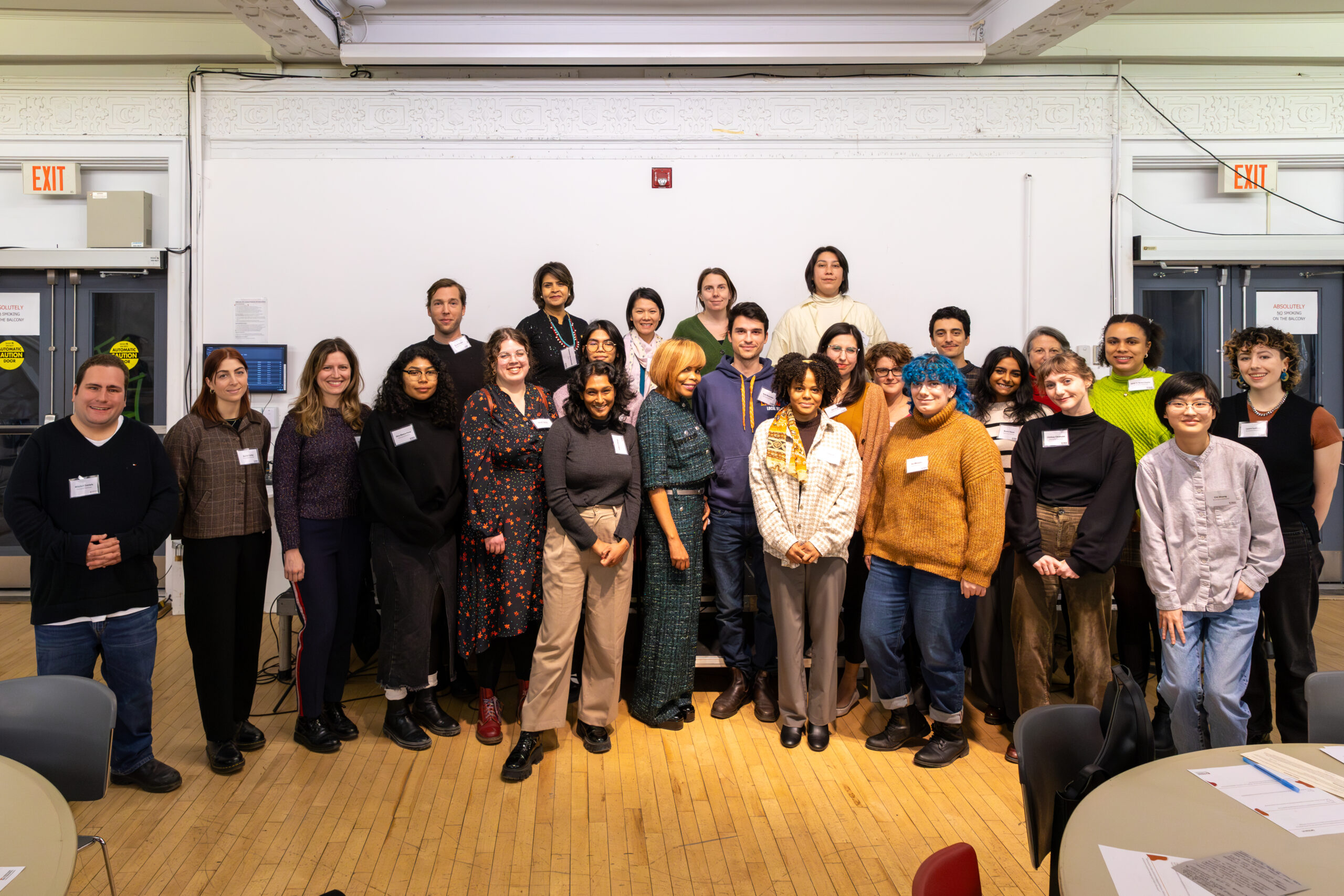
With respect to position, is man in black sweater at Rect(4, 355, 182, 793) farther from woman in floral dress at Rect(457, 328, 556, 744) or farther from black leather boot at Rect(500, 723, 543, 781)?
black leather boot at Rect(500, 723, 543, 781)

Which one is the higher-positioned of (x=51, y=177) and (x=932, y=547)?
(x=51, y=177)

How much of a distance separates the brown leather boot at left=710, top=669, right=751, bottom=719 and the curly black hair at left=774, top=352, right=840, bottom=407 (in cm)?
136

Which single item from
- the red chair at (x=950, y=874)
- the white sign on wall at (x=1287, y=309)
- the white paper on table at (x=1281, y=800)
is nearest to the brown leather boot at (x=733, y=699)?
the white paper on table at (x=1281, y=800)

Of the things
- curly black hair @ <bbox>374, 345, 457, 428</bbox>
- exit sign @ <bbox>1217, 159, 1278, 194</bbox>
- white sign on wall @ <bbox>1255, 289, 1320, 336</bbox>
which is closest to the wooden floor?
curly black hair @ <bbox>374, 345, 457, 428</bbox>

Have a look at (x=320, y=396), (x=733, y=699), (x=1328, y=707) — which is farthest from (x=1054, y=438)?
(x=320, y=396)

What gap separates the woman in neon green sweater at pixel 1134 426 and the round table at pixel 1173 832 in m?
1.63

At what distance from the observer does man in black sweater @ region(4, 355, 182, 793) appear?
2.60m

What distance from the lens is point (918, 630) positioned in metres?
3.07

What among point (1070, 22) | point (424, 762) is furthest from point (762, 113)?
point (424, 762)

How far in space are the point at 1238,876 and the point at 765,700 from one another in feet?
7.65

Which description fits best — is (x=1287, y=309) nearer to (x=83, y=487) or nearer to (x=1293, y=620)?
(x=1293, y=620)

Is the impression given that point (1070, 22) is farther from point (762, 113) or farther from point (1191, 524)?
point (1191, 524)

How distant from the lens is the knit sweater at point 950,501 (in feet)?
9.55

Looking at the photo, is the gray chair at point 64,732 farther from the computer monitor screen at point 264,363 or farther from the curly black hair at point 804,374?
the computer monitor screen at point 264,363
